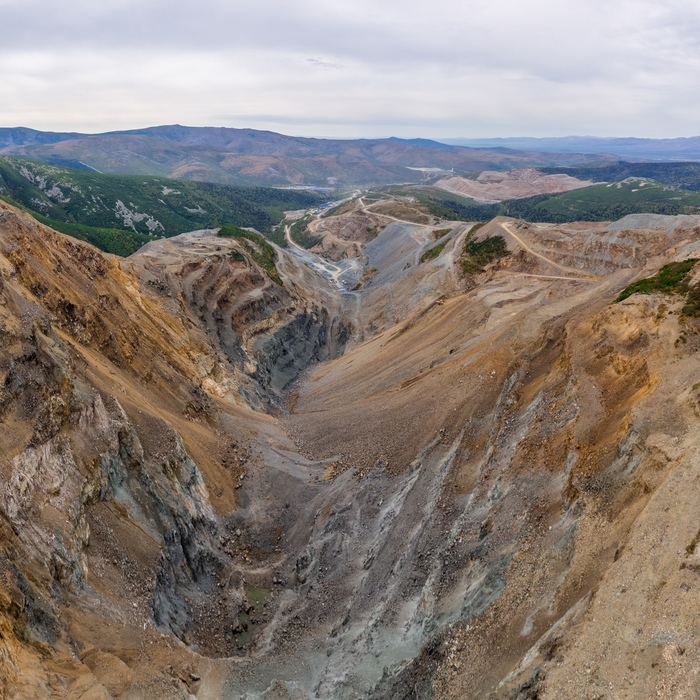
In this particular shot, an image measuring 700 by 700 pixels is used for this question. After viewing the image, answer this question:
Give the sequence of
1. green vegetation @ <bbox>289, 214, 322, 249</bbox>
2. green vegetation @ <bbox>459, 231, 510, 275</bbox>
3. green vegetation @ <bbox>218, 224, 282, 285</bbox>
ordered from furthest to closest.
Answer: green vegetation @ <bbox>289, 214, 322, 249</bbox>, green vegetation @ <bbox>218, 224, 282, 285</bbox>, green vegetation @ <bbox>459, 231, 510, 275</bbox>

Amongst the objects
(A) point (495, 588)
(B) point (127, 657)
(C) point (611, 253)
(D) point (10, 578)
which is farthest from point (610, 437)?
(C) point (611, 253)

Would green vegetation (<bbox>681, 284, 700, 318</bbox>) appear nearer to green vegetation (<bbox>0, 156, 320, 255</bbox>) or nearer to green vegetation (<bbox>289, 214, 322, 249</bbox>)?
green vegetation (<bbox>0, 156, 320, 255</bbox>)

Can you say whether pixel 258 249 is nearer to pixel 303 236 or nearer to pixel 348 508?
pixel 303 236

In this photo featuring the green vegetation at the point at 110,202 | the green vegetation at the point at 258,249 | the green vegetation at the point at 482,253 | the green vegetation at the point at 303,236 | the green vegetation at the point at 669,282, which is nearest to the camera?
the green vegetation at the point at 669,282

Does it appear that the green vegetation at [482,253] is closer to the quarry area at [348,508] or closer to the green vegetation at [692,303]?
the quarry area at [348,508]

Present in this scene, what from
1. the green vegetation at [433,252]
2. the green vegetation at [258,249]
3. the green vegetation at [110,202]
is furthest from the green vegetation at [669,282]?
the green vegetation at [110,202]

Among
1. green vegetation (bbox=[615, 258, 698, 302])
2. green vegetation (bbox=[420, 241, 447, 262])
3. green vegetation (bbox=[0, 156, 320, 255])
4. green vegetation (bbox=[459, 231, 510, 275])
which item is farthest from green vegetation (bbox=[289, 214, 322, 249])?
green vegetation (bbox=[615, 258, 698, 302])

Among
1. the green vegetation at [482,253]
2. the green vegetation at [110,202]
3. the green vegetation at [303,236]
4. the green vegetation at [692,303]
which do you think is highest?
the green vegetation at [110,202]
